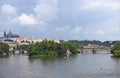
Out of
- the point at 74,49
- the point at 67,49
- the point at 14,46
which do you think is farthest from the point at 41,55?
the point at 14,46

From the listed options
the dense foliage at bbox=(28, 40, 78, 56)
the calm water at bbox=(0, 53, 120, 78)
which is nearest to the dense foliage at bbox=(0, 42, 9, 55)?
the dense foliage at bbox=(28, 40, 78, 56)

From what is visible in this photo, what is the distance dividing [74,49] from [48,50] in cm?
2815

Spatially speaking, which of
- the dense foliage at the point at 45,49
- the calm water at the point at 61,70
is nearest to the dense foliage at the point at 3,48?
the dense foliage at the point at 45,49

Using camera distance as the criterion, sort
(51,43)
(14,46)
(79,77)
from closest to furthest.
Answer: (79,77), (51,43), (14,46)

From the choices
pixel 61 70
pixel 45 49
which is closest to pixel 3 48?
pixel 45 49

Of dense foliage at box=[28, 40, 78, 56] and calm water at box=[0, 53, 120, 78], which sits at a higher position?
A: dense foliage at box=[28, 40, 78, 56]

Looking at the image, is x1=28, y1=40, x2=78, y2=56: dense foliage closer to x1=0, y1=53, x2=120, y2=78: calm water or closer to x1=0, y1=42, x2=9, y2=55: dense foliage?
x1=0, y1=42, x2=9, y2=55: dense foliage

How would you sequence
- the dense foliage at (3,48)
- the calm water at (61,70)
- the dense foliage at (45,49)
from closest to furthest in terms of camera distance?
the calm water at (61,70) < the dense foliage at (45,49) < the dense foliage at (3,48)

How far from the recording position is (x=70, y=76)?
4966cm

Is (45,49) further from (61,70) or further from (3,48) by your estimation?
(61,70)

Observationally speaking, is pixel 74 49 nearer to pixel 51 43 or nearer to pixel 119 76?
pixel 51 43

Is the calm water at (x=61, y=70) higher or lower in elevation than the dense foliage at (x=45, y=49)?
lower

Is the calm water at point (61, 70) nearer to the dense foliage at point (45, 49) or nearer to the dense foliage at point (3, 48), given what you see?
the dense foliage at point (45, 49)

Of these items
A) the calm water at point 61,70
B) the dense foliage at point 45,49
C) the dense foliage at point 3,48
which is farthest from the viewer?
the dense foliage at point 3,48
